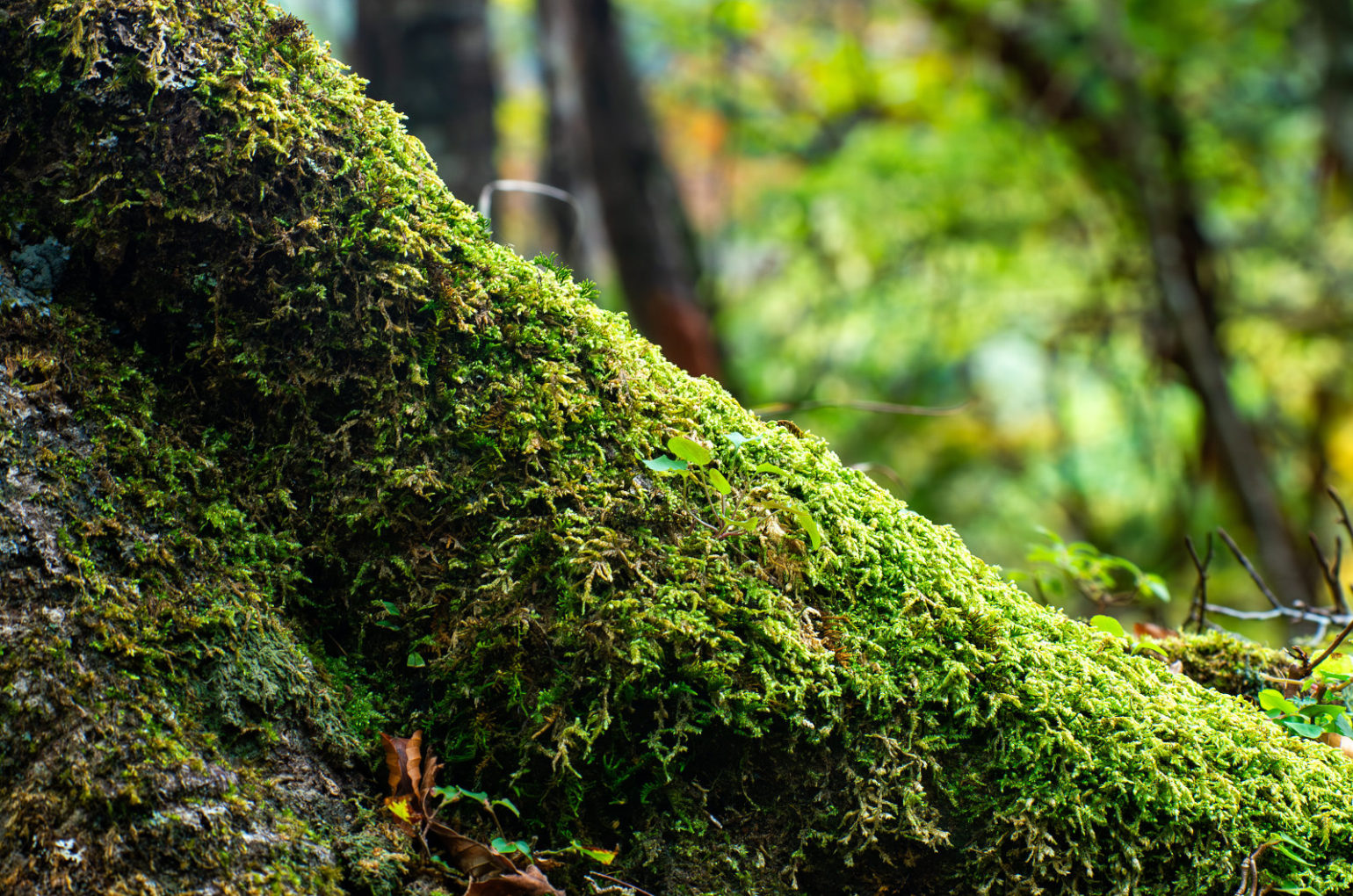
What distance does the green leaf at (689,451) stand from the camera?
139cm

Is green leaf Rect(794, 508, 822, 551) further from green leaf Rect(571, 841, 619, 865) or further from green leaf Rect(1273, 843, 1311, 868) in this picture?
green leaf Rect(1273, 843, 1311, 868)

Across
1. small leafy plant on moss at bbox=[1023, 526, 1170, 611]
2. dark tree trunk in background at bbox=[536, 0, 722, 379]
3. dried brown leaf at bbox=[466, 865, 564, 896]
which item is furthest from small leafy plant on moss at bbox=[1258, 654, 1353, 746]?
dark tree trunk in background at bbox=[536, 0, 722, 379]

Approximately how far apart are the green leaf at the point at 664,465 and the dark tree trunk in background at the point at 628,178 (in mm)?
4842

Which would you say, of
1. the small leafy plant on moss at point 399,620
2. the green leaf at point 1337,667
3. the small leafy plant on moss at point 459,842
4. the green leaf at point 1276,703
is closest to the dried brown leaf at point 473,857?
the small leafy plant on moss at point 459,842

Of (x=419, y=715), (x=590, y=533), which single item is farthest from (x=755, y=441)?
(x=419, y=715)

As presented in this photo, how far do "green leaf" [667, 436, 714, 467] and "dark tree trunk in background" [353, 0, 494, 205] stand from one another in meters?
4.50

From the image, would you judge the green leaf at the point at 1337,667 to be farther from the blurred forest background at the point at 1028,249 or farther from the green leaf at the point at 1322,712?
the blurred forest background at the point at 1028,249

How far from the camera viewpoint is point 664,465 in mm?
1410

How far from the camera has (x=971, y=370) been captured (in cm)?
971

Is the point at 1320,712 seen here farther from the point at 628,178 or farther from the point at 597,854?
the point at 628,178

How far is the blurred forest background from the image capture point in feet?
20.1

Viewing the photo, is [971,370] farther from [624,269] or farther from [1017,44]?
[624,269]

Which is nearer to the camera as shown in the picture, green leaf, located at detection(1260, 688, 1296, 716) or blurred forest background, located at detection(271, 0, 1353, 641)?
green leaf, located at detection(1260, 688, 1296, 716)

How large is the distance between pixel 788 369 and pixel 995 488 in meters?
2.53
